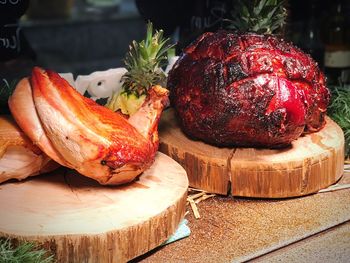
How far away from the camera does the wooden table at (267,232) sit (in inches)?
60.2

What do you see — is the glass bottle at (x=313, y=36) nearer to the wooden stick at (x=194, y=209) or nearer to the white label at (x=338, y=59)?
the white label at (x=338, y=59)

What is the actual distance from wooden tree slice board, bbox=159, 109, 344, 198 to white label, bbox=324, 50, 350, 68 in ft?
3.32

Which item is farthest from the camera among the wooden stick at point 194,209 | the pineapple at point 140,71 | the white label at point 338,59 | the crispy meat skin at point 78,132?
the white label at point 338,59

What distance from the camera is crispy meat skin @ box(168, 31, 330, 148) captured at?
1808mm

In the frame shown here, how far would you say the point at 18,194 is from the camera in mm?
1538

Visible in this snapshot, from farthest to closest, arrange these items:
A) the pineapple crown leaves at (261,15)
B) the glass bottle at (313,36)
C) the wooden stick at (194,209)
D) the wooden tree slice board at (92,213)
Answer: the glass bottle at (313,36), the pineapple crown leaves at (261,15), the wooden stick at (194,209), the wooden tree slice board at (92,213)

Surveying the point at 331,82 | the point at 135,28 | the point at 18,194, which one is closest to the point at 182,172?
the point at 18,194

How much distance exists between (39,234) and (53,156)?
0.83 ft

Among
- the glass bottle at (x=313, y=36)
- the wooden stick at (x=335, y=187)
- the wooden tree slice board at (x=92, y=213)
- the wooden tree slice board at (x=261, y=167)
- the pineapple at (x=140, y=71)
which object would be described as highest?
the pineapple at (x=140, y=71)

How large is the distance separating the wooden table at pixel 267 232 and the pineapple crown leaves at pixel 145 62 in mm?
415

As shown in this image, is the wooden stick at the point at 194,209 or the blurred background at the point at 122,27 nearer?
the wooden stick at the point at 194,209

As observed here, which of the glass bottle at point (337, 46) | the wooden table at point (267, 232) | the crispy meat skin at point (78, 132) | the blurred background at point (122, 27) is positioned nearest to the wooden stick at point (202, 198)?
the wooden table at point (267, 232)

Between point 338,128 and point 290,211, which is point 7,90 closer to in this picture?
point 290,211

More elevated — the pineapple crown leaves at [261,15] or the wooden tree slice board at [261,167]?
the pineapple crown leaves at [261,15]
